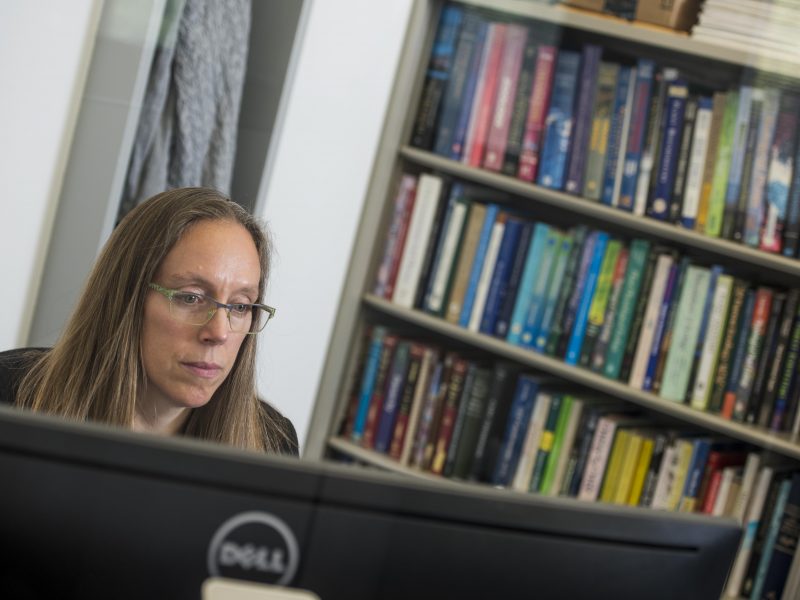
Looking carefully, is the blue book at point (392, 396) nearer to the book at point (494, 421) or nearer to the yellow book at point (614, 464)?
the book at point (494, 421)

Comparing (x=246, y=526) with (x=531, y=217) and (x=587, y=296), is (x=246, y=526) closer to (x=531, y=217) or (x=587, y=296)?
(x=587, y=296)

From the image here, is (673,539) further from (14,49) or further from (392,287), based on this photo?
(392,287)

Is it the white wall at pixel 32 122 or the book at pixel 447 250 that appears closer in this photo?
the white wall at pixel 32 122

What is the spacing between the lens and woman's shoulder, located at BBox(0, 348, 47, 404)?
1587 millimetres

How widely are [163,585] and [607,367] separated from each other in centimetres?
191

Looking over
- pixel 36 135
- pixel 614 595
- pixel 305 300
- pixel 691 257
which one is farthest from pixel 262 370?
pixel 614 595

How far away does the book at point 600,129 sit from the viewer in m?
2.68

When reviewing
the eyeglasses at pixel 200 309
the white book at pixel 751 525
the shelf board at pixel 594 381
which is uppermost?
the eyeglasses at pixel 200 309

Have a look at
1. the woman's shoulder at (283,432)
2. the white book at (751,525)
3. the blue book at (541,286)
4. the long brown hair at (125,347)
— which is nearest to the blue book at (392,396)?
the blue book at (541,286)

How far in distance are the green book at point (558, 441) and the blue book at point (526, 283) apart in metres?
0.20

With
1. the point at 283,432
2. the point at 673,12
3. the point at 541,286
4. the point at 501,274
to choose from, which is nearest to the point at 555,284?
the point at 541,286

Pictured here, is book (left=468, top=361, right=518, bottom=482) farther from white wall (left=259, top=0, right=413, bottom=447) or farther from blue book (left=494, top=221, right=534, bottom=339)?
white wall (left=259, top=0, right=413, bottom=447)

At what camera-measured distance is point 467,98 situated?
285 centimetres

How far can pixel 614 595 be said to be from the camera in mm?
993
